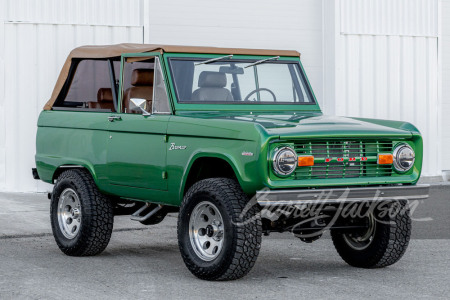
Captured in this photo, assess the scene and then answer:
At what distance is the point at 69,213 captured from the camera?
951 centimetres

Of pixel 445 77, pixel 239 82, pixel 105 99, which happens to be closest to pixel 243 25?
pixel 445 77

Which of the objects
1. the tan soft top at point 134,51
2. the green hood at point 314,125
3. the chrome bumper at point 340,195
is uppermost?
the tan soft top at point 134,51

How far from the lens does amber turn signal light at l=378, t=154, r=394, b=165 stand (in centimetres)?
796

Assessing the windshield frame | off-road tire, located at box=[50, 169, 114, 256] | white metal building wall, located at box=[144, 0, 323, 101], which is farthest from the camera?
white metal building wall, located at box=[144, 0, 323, 101]

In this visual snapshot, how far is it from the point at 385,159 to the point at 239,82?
1.75m

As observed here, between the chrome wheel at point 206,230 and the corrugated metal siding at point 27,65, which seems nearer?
the chrome wheel at point 206,230

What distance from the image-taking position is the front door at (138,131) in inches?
335

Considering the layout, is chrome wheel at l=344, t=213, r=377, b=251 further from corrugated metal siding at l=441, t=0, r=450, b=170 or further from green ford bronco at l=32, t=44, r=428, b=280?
corrugated metal siding at l=441, t=0, r=450, b=170

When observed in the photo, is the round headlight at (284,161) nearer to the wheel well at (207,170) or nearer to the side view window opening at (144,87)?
the wheel well at (207,170)

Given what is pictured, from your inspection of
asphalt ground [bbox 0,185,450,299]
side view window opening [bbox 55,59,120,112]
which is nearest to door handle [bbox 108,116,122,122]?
side view window opening [bbox 55,59,120,112]

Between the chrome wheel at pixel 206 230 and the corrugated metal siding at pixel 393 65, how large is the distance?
8844 millimetres

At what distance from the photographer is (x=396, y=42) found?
55.5 feet

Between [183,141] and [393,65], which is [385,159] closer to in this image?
[183,141]

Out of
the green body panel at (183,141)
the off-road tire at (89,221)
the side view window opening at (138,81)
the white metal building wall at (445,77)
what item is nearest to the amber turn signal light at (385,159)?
the green body panel at (183,141)
